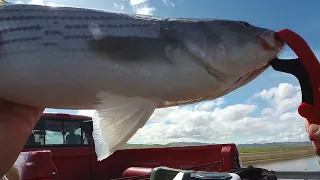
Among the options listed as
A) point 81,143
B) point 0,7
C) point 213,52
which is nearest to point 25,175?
point 81,143

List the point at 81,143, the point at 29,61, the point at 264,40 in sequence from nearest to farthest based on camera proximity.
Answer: the point at 29,61
the point at 264,40
the point at 81,143

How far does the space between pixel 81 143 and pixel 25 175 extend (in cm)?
348

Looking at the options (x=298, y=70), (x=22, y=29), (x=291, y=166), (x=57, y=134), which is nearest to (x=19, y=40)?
(x=22, y=29)

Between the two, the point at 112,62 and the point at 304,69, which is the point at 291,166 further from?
the point at 112,62

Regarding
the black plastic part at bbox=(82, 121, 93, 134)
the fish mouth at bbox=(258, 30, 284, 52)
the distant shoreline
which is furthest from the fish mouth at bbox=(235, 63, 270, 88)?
the distant shoreline

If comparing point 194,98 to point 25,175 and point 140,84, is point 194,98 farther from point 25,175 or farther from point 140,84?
point 25,175

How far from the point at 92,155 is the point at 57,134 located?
1204 millimetres

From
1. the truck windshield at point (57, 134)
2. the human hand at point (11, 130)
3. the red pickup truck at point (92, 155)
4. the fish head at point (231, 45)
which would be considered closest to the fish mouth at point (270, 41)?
the fish head at point (231, 45)

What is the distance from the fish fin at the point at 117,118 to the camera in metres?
2.24

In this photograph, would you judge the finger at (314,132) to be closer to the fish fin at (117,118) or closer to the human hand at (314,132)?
the human hand at (314,132)

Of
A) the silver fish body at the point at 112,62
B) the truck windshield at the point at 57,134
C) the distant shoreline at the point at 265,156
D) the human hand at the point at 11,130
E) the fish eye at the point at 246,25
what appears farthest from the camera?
the distant shoreline at the point at 265,156

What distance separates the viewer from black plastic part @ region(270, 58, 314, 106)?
2406mm

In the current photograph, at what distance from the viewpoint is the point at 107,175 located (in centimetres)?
1035

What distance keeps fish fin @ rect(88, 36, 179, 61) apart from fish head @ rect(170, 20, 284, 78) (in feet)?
0.55
